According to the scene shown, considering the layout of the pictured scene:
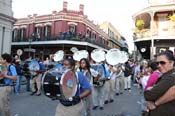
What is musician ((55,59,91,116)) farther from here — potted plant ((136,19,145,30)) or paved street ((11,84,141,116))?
potted plant ((136,19,145,30))

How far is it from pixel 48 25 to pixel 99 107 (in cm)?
3031

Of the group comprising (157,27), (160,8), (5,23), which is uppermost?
(160,8)

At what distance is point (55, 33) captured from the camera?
128 ft

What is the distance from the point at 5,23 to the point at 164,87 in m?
20.2

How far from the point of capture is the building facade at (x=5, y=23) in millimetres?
21859

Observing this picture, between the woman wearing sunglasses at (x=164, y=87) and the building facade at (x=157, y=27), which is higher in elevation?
the building facade at (x=157, y=27)

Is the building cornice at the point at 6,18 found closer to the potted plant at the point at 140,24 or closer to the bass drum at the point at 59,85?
the potted plant at the point at 140,24

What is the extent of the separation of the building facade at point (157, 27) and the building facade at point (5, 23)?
39.8 ft

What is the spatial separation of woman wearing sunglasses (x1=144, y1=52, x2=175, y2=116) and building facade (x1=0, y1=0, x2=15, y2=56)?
19.3 metres

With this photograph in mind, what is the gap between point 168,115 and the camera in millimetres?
3406

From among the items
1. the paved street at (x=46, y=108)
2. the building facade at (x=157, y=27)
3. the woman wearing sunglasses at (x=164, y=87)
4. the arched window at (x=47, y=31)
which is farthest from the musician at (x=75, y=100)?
the arched window at (x=47, y=31)

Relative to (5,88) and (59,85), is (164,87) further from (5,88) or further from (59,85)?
(5,88)

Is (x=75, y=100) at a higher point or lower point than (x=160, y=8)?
lower

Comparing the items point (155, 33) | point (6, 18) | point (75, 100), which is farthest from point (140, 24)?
point (75, 100)
